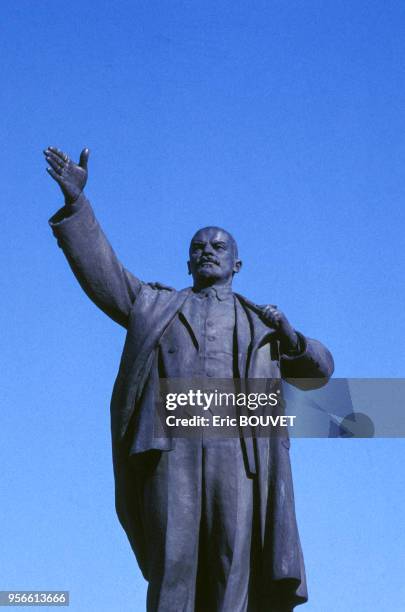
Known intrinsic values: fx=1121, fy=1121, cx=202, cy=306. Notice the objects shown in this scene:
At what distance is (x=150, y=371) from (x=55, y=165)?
1.78m

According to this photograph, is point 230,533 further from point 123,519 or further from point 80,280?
point 80,280

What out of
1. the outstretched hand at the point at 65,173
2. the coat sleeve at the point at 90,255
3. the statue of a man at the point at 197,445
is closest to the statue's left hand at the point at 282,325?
the statue of a man at the point at 197,445

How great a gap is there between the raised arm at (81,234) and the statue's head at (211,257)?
0.73 meters

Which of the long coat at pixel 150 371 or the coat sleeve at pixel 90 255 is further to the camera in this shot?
the coat sleeve at pixel 90 255

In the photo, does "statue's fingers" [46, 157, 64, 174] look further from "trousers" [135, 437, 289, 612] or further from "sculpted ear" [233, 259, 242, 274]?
"trousers" [135, 437, 289, 612]

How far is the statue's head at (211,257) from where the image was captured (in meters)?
9.23

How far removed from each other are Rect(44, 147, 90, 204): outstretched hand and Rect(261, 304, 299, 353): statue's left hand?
1780 millimetres

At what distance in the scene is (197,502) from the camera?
8289 mm

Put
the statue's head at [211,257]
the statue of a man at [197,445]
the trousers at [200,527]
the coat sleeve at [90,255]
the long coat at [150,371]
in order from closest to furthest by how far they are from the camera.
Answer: the trousers at [200,527] → the statue of a man at [197,445] → the long coat at [150,371] → the coat sleeve at [90,255] → the statue's head at [211,257]

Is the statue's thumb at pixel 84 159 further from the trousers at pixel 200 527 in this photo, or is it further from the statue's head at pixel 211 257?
the trousers at pixel 200 527

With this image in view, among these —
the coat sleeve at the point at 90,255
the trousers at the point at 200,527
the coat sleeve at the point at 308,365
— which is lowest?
the trousers at the point at 200,527

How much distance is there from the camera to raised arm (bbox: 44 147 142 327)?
28.9 ft

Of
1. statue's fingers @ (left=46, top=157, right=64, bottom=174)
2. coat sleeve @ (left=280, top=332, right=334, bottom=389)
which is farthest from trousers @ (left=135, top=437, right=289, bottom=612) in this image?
statue's fingers @ (left=46, top=157, right=64, bottom=174)

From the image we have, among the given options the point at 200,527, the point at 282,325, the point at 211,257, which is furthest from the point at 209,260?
the point at 200,527
